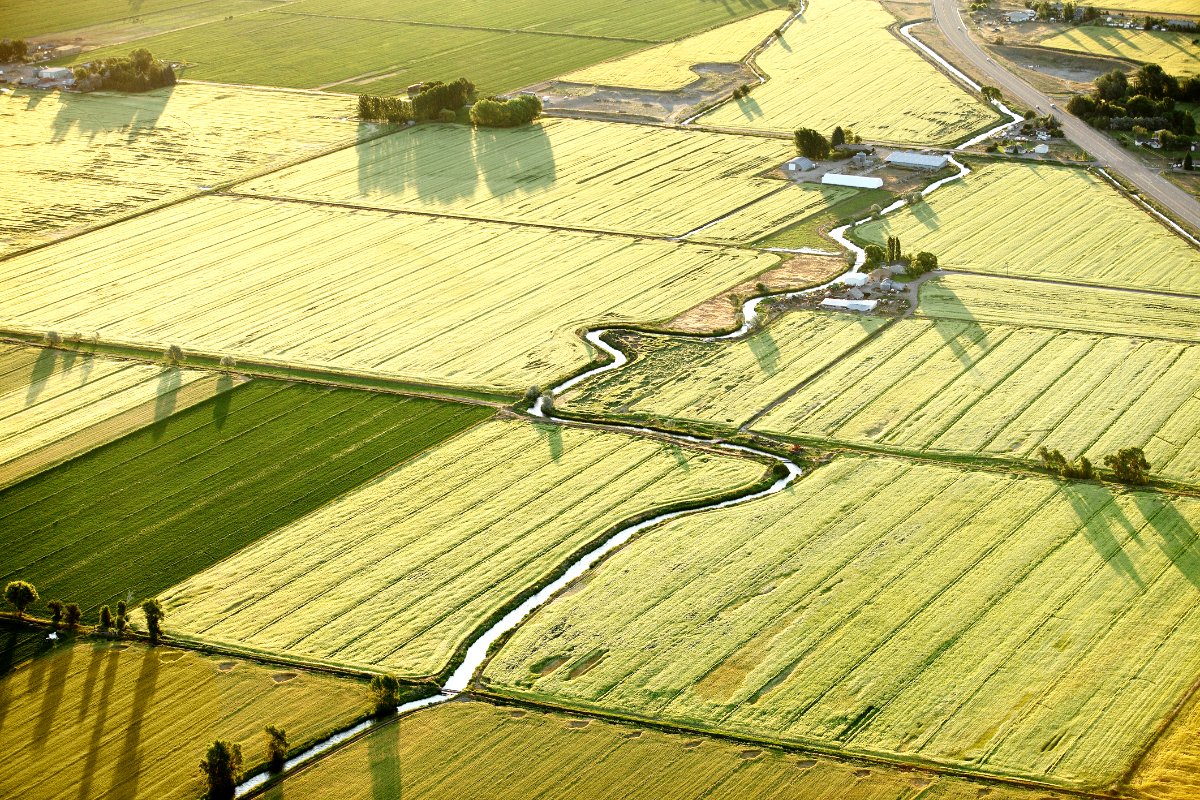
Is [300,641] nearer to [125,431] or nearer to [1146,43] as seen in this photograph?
[125,431]

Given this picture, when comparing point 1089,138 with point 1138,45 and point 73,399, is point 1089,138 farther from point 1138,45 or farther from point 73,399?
point 73,399

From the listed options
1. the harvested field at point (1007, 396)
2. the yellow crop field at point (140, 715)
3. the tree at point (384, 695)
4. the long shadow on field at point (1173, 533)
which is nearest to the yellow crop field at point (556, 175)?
the harvested field at point (1007, 396)

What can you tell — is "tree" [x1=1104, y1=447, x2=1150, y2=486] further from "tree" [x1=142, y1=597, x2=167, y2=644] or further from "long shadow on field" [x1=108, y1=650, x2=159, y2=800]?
"long shadow on field" [x1=108, y1=650, x2=159, y2=800]

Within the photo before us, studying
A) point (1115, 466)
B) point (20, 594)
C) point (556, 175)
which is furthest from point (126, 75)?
point (1115, 466)

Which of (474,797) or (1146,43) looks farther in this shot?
(1146,43)

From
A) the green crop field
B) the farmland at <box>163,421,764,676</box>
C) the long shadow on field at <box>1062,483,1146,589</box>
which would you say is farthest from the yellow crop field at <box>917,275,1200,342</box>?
the green crop field

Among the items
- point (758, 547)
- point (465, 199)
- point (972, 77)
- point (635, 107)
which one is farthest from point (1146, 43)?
point (758, 547)
